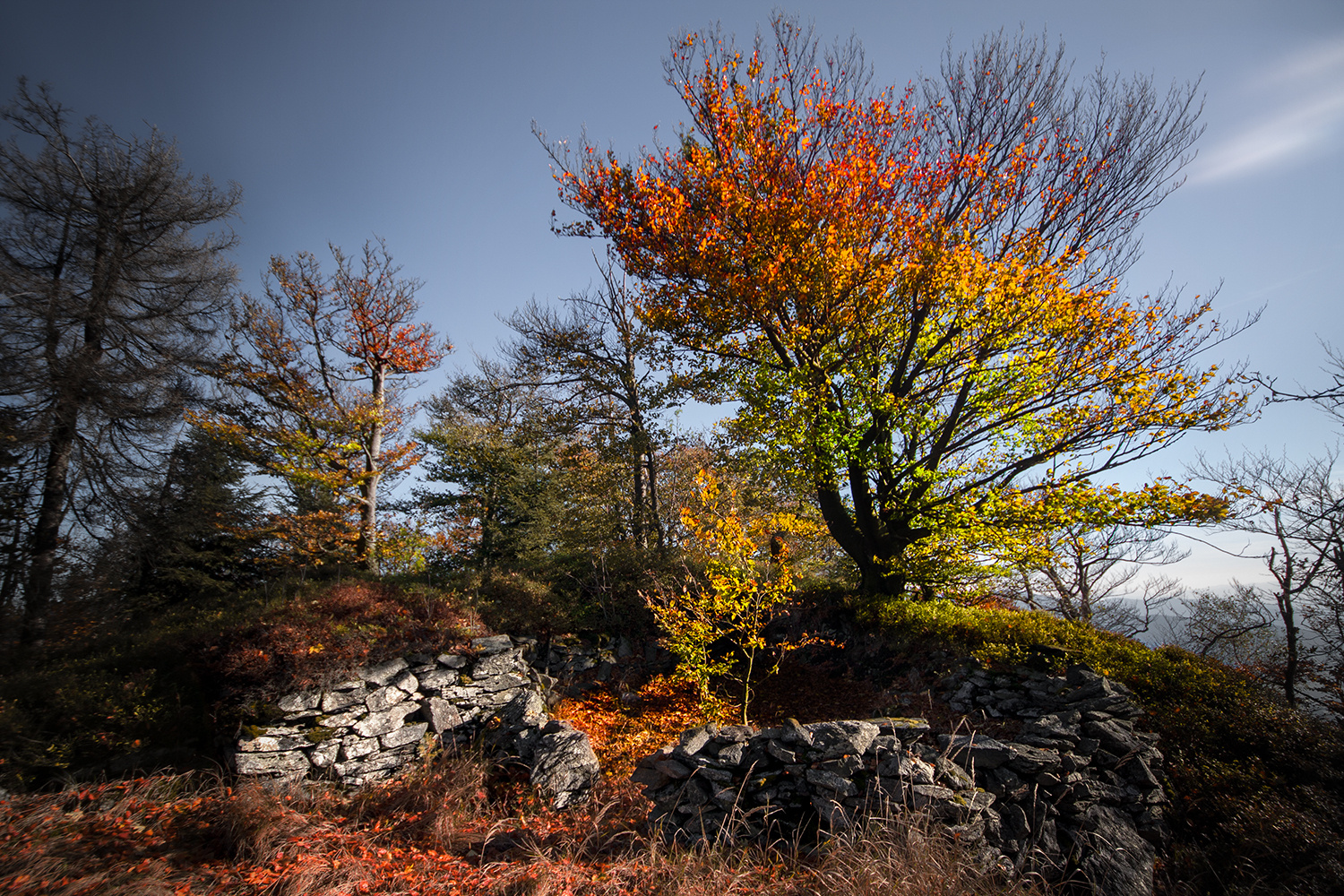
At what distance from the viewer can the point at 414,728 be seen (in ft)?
22.0

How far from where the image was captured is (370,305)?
46.1 feet

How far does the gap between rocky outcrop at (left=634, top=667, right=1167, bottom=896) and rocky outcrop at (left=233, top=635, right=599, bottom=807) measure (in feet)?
4.76

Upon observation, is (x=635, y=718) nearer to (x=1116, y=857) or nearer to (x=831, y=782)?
(x=831, y=782)

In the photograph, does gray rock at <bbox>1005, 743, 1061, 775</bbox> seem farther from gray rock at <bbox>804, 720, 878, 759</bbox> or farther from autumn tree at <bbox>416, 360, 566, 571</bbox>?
autumn tree at <bbox>416, 360, 566, 571</bbox>

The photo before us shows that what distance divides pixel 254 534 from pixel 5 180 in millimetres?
7447

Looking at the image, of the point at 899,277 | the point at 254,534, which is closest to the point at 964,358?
the point at 899,277

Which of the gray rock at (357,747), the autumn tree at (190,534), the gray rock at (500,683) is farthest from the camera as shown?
the autumn tree at (190,534)

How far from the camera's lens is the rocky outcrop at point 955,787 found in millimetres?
3830

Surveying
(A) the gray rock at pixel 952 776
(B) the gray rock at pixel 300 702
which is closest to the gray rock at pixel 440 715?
(B) the gray rock at pixel 300 702

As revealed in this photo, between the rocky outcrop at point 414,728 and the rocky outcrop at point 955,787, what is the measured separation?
57.1 inches

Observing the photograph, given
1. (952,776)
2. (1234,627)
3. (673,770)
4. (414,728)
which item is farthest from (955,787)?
(1234,627)

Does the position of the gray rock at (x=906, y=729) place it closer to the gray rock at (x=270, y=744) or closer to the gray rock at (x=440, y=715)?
the gray rock at (x=440, y=715)

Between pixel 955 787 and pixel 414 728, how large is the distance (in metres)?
6.44

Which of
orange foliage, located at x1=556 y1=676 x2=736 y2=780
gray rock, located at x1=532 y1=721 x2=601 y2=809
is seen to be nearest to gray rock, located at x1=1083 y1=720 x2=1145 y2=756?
orange foliage, located at x1=556 y1=676 x2=736 y2=780
